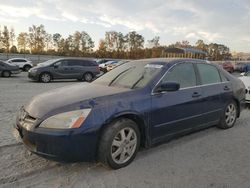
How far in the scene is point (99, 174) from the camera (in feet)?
11.3

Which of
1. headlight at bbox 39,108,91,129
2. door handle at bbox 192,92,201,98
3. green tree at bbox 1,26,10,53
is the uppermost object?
green tree at bbox 1,26,10,53

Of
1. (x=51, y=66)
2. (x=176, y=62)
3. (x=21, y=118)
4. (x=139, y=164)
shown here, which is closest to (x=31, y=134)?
(x=21, y=118)

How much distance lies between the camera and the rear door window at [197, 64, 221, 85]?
4.95 m

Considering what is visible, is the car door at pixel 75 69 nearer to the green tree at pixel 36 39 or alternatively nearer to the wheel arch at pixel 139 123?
the wheel arch at pixel 139 123

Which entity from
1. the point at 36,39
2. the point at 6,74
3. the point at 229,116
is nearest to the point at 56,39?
A: the point at 36,39

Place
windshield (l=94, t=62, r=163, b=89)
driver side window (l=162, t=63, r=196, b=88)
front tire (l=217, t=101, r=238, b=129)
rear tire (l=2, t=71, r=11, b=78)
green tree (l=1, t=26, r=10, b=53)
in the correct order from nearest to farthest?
1. windshield (l=94, t=62, r=163, b=89)
2. driver side window (l=162, t=63, r=196, b=88)
3. front tire (l=217, t=101, r=238, b=129)
4. rear tire (l=2, t=71, r=11, b=78)
5. green tree (l=1, t=26, r=10, b=53)

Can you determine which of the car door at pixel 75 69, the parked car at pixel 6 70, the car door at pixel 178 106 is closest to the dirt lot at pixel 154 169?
the car door at pixel 178 106

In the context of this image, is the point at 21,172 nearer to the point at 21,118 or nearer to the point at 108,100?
the point at 21,118

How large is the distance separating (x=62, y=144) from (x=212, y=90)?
3124 mm

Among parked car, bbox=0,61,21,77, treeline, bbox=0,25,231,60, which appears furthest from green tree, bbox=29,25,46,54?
parked car, bbox=0,61,21,77

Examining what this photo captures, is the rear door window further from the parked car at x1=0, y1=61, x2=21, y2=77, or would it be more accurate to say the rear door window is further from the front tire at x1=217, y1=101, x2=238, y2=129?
the parked car at x1=0, y1=61, x2=21, y2=77

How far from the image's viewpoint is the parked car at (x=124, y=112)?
323cm

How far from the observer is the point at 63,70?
53.3 feet

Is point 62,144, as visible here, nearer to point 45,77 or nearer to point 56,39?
point 45,77
